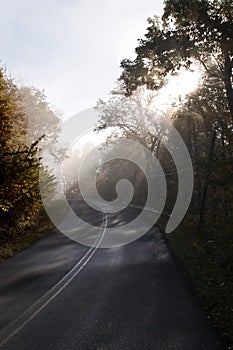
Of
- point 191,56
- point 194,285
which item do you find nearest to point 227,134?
point 191,56

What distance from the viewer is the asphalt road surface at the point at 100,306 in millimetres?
6840

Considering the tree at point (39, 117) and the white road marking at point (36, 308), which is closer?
the white road marking at point (36, 308)

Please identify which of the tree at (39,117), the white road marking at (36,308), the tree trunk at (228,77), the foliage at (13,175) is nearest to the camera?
the white road marking at (36,308)

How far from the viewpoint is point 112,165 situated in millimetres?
73812

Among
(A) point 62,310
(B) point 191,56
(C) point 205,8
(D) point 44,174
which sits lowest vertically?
(A) point 62,310

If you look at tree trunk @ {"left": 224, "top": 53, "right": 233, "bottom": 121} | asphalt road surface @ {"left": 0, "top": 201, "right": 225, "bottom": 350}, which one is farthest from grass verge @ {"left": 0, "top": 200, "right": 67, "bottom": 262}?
tree trunk @ {"left": 224, "top": 53, "right": 233, "bottom": 121}

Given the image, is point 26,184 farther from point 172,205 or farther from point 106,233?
point 172,205

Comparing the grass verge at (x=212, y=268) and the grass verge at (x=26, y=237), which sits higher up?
the grass verge at (x=26, y=237)

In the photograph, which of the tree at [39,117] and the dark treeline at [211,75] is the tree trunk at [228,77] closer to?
the dark treeline at [211,75]

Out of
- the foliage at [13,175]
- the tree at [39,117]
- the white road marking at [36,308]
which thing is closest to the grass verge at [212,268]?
the white road marking at [36,308]

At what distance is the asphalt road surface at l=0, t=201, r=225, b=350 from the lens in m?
6.84

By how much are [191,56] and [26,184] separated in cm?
995

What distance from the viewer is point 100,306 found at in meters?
9.02

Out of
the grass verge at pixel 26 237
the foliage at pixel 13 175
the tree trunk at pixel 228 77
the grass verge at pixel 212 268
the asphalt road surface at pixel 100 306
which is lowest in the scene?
the grass verge at pixel 212 268
